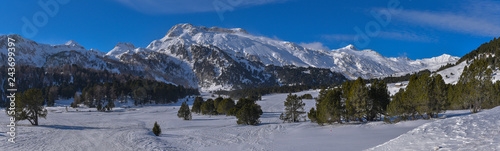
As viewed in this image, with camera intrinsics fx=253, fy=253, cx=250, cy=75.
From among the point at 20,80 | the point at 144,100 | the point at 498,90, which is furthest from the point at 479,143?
the point at 20,80

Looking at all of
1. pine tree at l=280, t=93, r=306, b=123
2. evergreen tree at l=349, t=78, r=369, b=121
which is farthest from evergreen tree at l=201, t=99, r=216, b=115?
evergreen tree at l=349, t=78, r=369, b=121

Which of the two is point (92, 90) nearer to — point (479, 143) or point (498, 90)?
point (479, 143)

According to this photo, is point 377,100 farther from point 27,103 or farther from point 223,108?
point 27,103

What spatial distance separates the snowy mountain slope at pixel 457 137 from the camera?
13586mm

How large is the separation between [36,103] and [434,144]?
5973cm

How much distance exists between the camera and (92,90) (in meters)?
131

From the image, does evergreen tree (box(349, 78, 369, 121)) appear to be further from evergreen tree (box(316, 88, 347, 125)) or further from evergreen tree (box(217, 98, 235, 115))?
evergreen tree (box(217, 98, 235, 115))

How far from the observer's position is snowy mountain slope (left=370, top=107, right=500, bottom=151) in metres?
Result: 13.6

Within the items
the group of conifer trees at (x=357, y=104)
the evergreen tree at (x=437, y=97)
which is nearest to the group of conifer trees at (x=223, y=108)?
the group of conifer trees at (x=357, y=104)

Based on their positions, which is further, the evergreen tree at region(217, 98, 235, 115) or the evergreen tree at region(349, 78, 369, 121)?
the evergreen tree at region(217, 98, 235, 115)

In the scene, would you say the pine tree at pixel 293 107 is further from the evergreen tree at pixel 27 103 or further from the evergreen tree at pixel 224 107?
the evergreen tree at pixel 27 103

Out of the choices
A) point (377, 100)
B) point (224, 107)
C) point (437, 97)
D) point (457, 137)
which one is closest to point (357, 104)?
point (377, 100)

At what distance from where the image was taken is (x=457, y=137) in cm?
1568

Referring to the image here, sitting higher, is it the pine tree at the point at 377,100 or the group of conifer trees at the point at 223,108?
the pine tree at the point at 377,100
